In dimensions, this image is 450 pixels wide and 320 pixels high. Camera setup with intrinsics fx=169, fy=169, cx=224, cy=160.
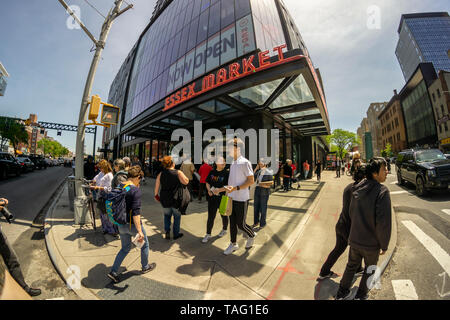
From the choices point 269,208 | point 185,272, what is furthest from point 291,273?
point 269,208

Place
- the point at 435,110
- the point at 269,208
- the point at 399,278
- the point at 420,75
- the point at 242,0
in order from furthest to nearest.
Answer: the point at 420,75
the point at 435,110
the point at 242,0
the point at 269,208
the point at 399,278

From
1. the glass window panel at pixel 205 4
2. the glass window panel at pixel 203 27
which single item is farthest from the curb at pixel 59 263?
the glass window panel at pixel 205 4

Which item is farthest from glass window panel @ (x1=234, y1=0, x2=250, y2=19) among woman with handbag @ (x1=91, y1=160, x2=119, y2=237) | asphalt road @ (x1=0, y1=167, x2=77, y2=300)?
asphalt road @ (x1=0, y1=167, x2=77, y2=300)

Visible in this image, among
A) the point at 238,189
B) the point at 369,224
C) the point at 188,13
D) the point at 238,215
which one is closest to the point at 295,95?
the point at 238,189

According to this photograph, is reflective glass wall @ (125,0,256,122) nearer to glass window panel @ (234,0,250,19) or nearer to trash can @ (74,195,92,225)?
glass window panel @ (234,0,250,19)

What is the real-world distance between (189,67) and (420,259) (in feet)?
43.7

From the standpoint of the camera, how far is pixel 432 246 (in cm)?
339

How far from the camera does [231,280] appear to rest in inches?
103

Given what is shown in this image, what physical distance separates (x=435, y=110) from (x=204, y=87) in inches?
2021

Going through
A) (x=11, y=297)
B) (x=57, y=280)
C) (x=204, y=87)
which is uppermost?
(x=204, y=87)

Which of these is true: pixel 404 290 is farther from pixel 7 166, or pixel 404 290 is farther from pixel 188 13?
→ pixel 7 166

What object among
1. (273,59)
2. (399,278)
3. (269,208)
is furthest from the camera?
(269,208)

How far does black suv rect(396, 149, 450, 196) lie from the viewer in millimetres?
6227
